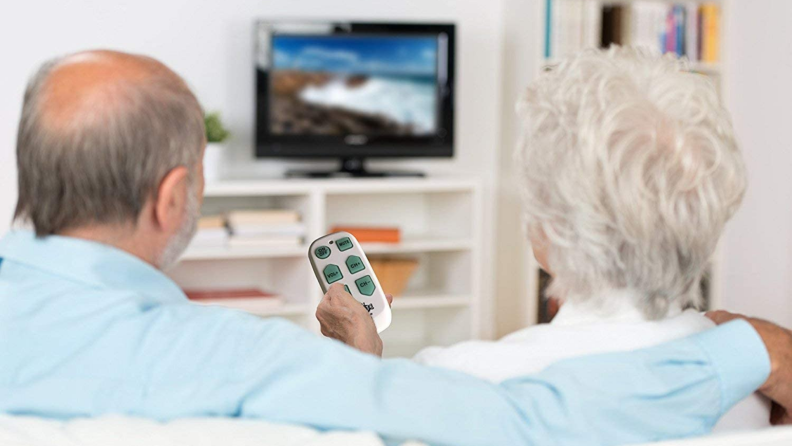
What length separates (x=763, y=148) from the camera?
385 cm

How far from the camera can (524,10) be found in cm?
380

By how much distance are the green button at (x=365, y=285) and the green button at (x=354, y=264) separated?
0.8 inches

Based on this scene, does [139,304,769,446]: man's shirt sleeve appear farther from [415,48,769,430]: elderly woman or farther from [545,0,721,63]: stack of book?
[545,0,721,63]: stack of book

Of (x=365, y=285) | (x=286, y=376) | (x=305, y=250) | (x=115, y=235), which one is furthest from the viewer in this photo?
(x=305, y=250)

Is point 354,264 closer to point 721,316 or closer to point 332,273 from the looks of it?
point 332,273

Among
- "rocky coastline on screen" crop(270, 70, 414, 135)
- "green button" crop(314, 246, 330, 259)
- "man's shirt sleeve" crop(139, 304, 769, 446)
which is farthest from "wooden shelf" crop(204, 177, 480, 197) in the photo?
"man's shirt sleeve" crop(139, 304, 769, 446)

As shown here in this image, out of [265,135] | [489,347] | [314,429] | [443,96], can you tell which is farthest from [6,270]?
[443,96]

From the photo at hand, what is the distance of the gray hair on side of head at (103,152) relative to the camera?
3.00ft

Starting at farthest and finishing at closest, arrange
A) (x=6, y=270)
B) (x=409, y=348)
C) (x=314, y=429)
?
(x=409, y=348) → (x=6, y=270) → (x=314, y=429)

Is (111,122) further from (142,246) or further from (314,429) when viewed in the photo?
(314,429)

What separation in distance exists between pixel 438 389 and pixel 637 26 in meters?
3.22

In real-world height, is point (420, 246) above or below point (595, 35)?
below

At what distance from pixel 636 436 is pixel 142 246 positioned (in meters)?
0.51

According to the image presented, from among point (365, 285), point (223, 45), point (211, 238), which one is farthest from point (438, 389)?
point (223, 45)
